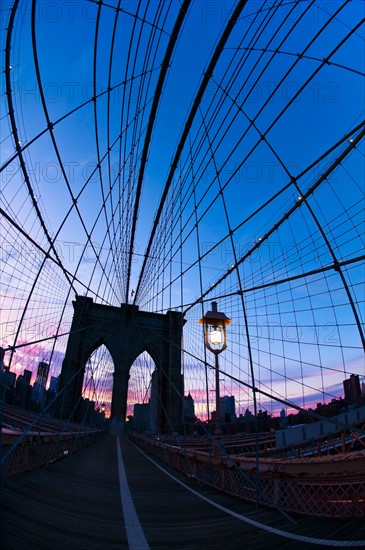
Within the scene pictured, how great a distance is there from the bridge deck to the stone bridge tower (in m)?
26.0

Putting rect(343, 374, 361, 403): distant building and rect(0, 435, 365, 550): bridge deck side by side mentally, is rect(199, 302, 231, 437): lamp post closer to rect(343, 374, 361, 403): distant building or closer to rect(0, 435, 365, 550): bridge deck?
rect(343, 374, 361, 403): distant building

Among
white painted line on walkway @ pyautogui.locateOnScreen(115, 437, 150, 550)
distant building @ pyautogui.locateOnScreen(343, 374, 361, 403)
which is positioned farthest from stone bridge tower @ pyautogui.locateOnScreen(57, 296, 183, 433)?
white painted line on walkway @ pyautogui.locateOnScreen(115, 437, 150, 550)

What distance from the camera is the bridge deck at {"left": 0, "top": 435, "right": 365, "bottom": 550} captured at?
1.92m

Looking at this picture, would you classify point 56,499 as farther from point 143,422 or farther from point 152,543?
point 143,422

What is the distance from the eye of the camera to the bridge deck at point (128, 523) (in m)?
1.92

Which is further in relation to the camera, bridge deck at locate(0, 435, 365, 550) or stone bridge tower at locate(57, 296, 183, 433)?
stone bridge tower at locate(57, 296, 183, 433)

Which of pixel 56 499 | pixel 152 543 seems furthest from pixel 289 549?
pixel 56 499

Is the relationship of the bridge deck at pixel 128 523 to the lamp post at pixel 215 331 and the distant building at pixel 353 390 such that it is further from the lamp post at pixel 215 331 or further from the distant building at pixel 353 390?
the distant building at pixel 353 390

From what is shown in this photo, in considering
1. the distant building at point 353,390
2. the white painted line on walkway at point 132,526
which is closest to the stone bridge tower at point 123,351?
the distant building at point 353,390

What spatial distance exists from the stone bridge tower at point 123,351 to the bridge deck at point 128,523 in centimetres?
2602

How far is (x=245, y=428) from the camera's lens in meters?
17.2

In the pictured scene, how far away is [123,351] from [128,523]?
3140 cm

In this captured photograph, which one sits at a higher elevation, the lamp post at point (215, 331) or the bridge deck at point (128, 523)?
the lamp post at point (215, 331)

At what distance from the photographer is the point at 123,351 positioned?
107ft
